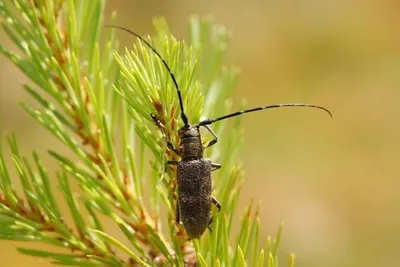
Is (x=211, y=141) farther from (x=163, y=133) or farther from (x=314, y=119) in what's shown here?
(x=314, y=119)

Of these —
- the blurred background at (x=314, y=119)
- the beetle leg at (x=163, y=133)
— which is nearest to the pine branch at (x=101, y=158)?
the beetle leg at (x=163, y=133)

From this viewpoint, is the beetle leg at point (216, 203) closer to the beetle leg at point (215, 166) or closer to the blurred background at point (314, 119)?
the beetle leg at point (215, 166)

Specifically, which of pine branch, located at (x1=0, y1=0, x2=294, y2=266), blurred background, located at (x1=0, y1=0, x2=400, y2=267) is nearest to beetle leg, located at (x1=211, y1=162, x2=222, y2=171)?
pine branch, located at (x1=0, y1=0, x2=294, y2=266)

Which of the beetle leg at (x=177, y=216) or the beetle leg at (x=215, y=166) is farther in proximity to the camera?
the beetle leg at (x=215, y=166)

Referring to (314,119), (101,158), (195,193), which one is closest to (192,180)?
(195,193)

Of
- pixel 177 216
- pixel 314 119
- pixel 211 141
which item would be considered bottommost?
pixel 177 216
